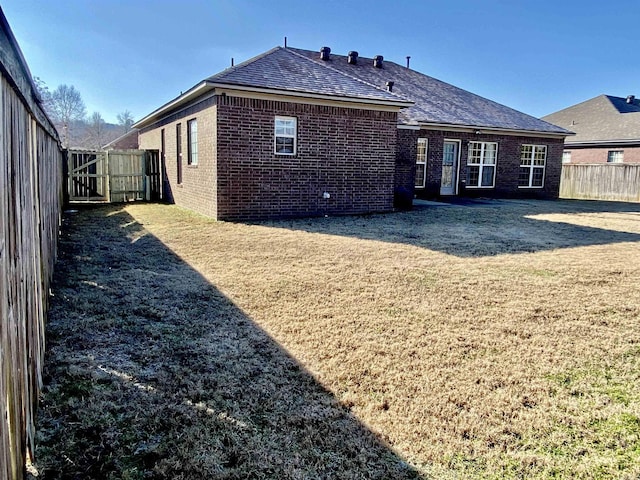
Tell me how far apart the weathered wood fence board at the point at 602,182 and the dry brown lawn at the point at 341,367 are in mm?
17004

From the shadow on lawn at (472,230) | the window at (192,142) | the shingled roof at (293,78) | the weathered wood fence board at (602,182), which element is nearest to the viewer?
the shadow on lawn at (472,230)

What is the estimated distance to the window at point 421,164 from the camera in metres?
17.0

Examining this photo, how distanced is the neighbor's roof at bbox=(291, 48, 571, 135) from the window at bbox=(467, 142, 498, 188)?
99 centimetres

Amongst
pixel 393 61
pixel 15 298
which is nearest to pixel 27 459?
pixel 15 298

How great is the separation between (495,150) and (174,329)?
17.6 m

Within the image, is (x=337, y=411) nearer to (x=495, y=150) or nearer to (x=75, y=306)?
(x=75, y=306)

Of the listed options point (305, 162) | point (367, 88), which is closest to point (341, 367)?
point (305, 162)

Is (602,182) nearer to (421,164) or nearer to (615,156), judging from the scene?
(615,156)

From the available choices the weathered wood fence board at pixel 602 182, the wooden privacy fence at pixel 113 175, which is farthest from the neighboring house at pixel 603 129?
the wooden privacy fence at pixel 113 175

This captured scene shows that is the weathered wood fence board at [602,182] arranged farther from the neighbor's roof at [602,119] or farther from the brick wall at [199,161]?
the brick wall at [199,161]

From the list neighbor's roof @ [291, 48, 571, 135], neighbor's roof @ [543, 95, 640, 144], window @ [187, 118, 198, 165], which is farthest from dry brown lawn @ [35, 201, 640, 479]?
neighbor's roof @ [543, 95, 640, 144]

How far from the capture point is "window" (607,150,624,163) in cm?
2366

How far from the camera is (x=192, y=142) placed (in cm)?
1309

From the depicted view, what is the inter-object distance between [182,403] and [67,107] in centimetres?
5057
